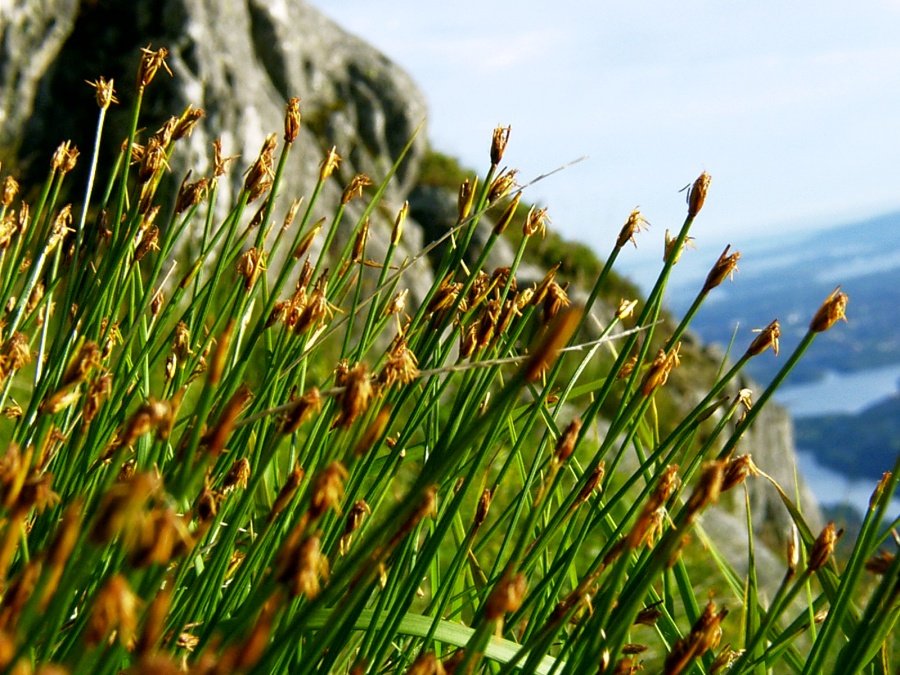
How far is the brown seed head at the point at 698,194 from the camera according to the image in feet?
2.88

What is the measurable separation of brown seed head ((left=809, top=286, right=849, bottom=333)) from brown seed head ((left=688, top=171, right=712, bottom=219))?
0.17 m

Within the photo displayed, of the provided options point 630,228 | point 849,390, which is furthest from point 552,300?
point 849,390

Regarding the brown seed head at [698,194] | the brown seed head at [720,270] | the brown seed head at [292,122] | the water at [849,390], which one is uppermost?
the brown seed head at [698,194]

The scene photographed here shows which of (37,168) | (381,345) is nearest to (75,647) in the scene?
(381,345)

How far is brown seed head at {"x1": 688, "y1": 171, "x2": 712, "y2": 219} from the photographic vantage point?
878 mm

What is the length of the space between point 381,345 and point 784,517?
4971 mm

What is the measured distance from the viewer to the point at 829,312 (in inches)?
29.6

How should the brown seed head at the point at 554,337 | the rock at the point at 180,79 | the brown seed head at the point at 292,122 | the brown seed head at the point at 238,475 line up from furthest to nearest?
the rock at the point at 180,79 < the brown seed head at the point at 292,122 < the brown seed head at the point at 238,475 < the brown seed head at the point at 554,337

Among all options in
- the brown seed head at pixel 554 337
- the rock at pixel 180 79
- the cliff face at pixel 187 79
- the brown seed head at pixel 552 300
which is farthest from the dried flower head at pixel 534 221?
the rock at pixel 180 79

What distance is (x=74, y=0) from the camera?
625 centimetres

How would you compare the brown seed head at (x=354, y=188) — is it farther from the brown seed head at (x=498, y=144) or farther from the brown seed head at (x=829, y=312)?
the brown seed head at (x=829, y=312)

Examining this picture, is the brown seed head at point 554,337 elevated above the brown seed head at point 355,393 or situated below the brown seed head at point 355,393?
above

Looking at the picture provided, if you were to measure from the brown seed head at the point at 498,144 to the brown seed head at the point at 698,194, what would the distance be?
0.22 metres

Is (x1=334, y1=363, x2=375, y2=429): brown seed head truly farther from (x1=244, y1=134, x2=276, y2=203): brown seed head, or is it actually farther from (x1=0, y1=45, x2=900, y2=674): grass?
(x1=244, y1=134, x2=276, y2=203): brown seed head
